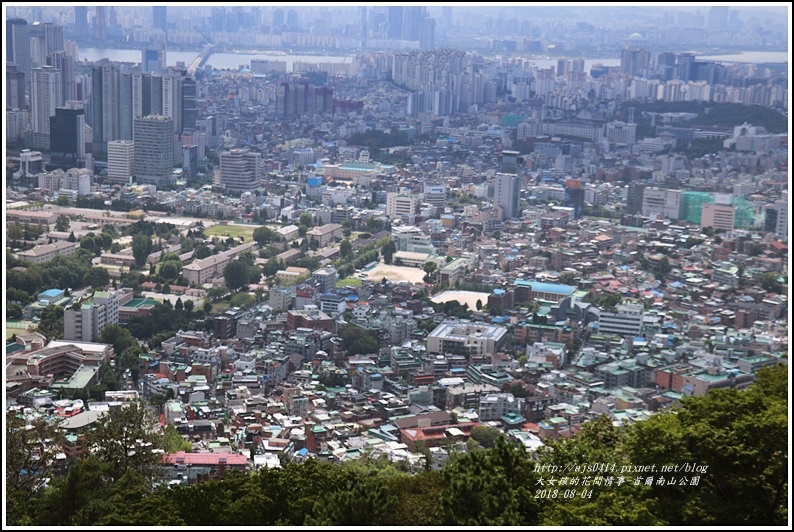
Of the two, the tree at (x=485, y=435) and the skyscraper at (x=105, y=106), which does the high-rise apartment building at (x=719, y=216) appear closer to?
the tree at (x=485, y=435)

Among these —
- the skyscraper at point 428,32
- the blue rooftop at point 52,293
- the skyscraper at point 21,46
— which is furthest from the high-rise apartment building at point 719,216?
the skyscraper at point 21,46

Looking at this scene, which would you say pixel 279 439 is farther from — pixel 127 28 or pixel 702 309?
pixel 127 28

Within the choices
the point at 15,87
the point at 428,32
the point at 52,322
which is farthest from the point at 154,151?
the point at 52,322

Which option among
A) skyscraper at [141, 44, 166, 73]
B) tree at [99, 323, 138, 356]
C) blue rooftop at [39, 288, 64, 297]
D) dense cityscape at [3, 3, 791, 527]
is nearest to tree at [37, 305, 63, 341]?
dense cityscape at [3, 3, 791, 527]

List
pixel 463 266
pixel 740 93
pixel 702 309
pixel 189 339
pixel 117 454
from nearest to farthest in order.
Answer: pixel 117 454 → pixel 189 339 → pixel 702 309 → pixel 463 266 → pixel 740 93

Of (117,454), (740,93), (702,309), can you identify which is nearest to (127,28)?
(740,93)

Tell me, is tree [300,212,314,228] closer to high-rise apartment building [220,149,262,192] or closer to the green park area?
the green park area
